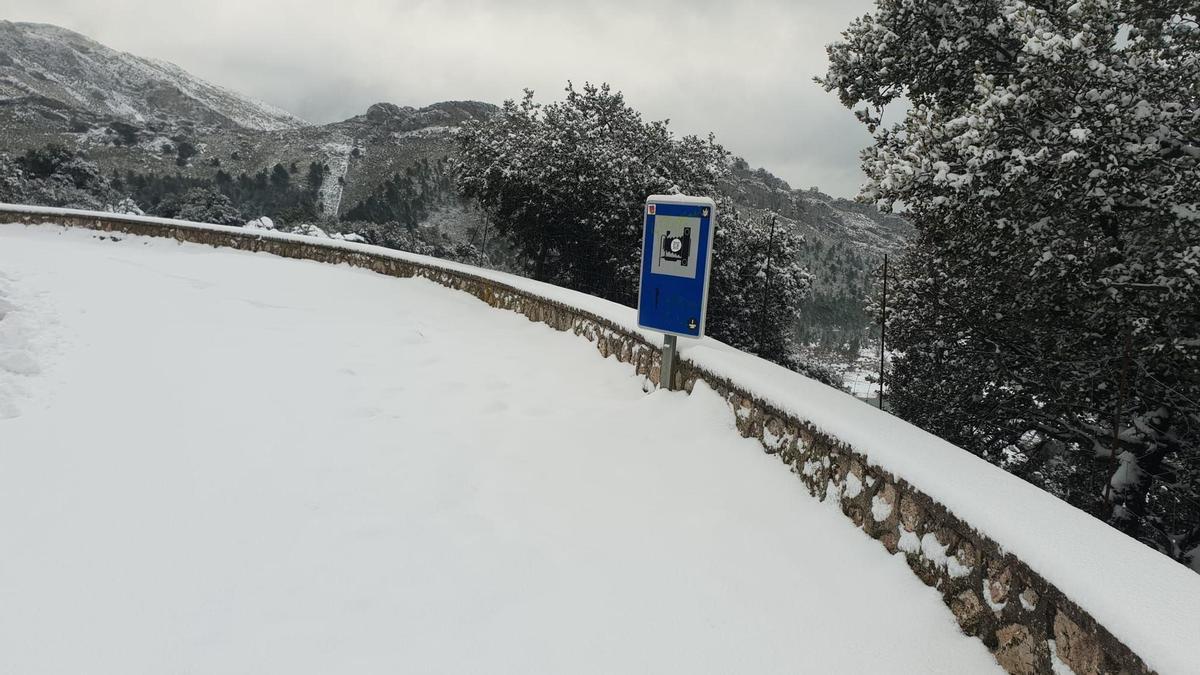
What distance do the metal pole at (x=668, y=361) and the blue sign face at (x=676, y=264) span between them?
0.71 ft

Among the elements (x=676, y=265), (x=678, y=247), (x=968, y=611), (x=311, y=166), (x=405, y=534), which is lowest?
(x=405, y=534)

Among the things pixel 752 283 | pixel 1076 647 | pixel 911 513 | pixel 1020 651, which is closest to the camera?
pixel 1076 647

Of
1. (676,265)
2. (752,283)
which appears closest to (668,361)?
(676,265)

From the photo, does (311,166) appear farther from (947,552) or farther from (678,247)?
(947,552)

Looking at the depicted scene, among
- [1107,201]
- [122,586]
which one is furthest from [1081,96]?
[122,586]

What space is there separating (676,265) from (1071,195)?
4595mm

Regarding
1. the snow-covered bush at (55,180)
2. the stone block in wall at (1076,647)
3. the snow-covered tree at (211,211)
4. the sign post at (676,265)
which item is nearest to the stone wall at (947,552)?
the stone block in wall at (1076,647)

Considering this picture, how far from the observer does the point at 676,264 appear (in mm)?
5113

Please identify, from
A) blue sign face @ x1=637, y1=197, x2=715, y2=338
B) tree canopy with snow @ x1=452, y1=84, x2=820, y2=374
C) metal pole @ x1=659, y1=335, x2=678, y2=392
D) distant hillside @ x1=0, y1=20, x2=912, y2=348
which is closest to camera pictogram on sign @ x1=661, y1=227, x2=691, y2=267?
blue sign face @ x1=637, y1=197, x2=715, y2=338

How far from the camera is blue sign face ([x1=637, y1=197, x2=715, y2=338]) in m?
4.95

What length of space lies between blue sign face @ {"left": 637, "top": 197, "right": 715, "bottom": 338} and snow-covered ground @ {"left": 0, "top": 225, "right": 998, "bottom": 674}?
64 cm

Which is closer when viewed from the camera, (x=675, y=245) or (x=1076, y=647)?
(x=1076, y=647)

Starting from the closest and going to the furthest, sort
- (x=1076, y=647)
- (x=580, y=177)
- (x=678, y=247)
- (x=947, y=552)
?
1. (x=1076, y=647)
2. (x=947, y=552)
3. (x=678, y=247)
4. (x=580, y=177)

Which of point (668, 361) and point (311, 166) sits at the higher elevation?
point (311, 166)
